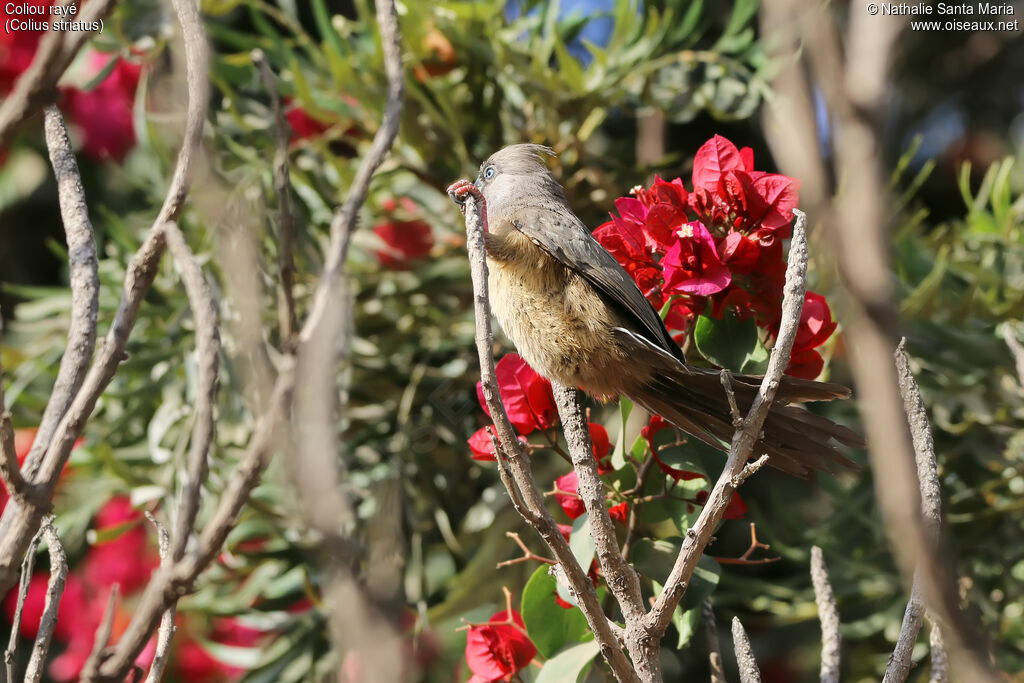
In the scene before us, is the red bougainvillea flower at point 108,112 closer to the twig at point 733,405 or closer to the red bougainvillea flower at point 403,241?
the red bougainvillea flower at point 403,241

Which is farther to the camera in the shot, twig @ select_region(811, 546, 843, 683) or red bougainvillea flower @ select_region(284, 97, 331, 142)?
red bougainvillea flower @ select_region(284, 97, 331, 142)

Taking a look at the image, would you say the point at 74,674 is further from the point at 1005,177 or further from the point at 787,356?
the point at 1005,177

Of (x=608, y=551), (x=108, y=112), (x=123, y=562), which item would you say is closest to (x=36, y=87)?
(x=608, y=551)

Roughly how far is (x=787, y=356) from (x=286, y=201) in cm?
55

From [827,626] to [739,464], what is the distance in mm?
333

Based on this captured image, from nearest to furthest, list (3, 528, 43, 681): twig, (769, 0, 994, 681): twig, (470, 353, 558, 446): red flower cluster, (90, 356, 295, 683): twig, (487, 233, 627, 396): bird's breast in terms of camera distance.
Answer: (769, 0, 994, 681): twig
(90, 356, 295, 683): twig
(3, 528, 43, 681): twig
(470, 353, 558, 446): red flower cluster
(487, 233, 627, 396): bird's breast

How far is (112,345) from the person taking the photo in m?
0.92

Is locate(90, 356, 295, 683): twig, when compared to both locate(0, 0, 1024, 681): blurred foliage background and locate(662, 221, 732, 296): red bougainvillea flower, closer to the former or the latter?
locate(662, 221, 732, 296): red bougainvillea flower

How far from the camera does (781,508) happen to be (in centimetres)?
208

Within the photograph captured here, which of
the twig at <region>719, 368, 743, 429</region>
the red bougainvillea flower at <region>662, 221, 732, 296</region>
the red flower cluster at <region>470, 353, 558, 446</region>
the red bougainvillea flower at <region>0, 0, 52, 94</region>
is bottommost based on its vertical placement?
the twig at <region>719, 368, 743, 429</region>

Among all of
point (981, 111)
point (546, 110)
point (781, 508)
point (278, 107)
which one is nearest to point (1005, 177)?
point (781, 508)

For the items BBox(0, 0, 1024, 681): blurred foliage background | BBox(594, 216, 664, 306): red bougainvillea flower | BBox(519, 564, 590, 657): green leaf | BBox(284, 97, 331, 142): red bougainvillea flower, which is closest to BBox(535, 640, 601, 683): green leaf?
BBox(519, 564, 590, 657): green leaf

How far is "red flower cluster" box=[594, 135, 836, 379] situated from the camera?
1.25 metres

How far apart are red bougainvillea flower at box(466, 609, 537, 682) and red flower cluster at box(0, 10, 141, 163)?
2.07m
